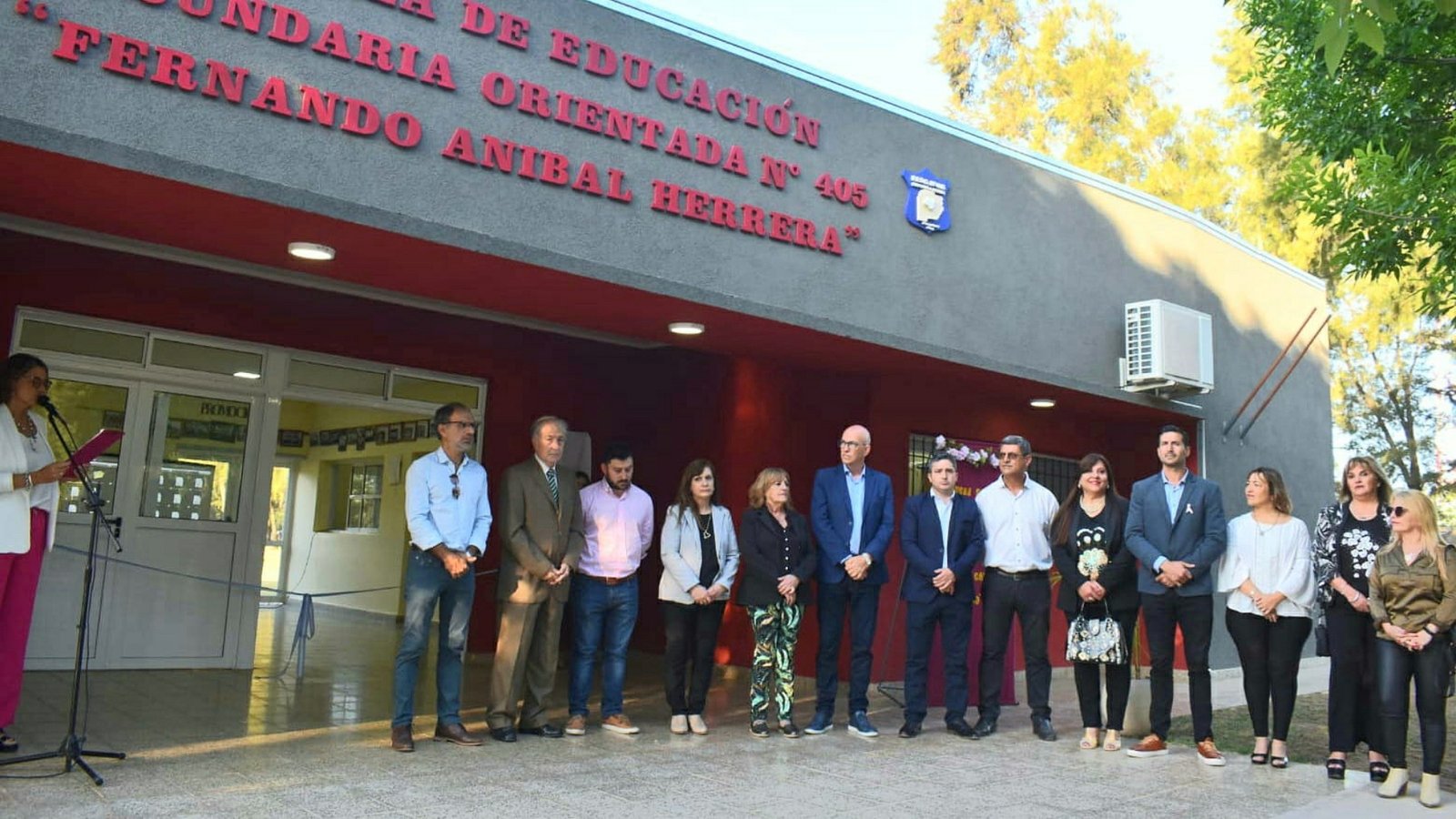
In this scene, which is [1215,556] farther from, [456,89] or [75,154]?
[75,154]

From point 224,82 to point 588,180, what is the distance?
1.94 m

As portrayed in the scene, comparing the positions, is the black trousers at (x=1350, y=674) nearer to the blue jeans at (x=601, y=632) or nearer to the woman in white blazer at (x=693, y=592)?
the woman in white blazer at (x=693, y=592)

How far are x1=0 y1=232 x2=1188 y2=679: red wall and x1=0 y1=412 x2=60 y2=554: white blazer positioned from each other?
2.61 metres

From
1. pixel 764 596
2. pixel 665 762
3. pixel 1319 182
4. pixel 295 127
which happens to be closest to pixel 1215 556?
pixel 764 596

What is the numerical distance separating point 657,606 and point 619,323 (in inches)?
137

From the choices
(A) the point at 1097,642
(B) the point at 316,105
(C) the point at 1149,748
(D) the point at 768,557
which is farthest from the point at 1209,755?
(B) the point at 316,105

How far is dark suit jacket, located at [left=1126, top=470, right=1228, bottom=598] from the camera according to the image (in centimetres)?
589

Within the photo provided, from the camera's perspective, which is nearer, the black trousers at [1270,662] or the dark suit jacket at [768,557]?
the black trousers at [1270,662]

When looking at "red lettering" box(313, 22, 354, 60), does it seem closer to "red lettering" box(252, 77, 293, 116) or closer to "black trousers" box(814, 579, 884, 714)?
"red lettering" box(252, 77, 293, 116)

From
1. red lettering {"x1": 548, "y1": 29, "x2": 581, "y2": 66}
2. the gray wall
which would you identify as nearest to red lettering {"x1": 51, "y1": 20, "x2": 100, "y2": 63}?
the gray wall

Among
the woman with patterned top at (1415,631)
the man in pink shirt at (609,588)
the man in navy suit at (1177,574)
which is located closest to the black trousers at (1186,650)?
the man in navy suit at (1177,574)

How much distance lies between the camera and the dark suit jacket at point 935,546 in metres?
6.46

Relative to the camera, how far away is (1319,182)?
797 centimetres

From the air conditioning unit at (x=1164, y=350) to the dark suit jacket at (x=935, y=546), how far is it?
369 centimetres
